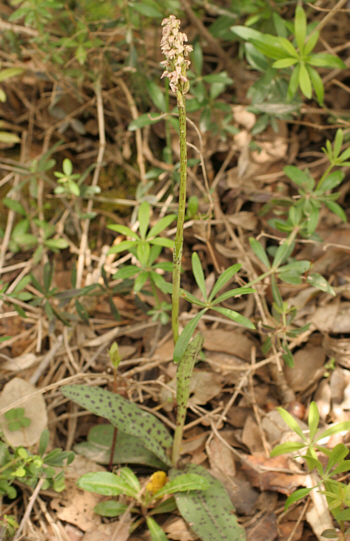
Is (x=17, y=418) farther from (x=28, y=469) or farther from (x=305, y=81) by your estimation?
(x=305, y=81)

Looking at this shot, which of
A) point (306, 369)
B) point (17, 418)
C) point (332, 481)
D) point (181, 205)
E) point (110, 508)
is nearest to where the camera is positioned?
point (181, 205)

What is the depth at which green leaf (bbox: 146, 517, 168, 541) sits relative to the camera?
183cm

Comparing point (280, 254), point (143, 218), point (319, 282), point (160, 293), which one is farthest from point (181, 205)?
point (160, 293)

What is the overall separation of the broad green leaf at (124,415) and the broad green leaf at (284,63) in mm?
1837

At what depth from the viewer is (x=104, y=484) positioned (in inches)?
71.9

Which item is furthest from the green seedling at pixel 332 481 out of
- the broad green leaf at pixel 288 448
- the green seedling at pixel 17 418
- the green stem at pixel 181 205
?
the green seedling at pixel 17 418

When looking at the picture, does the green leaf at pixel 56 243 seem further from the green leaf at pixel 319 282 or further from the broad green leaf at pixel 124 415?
the green leaf at pixel 319 282

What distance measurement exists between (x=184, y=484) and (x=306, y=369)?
948 millimetres

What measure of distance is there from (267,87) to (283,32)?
31 cm

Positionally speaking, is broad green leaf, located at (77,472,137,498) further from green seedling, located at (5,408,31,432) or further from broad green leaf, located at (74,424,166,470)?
green seedling, located at (5,408,31,432)

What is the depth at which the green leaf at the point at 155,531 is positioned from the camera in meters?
1.83

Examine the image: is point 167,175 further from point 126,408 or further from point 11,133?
point 126,408

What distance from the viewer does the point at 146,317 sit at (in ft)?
8.70

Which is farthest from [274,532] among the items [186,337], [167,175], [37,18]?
[37,18]
